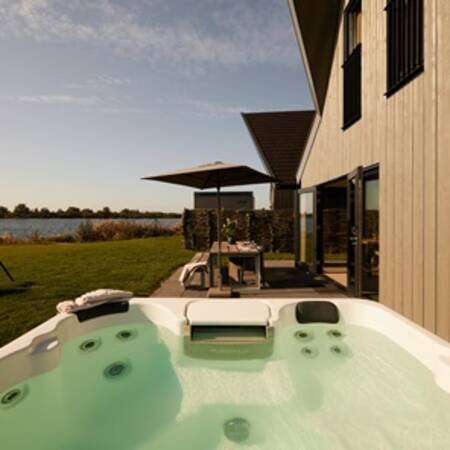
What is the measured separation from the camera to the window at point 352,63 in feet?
18.2

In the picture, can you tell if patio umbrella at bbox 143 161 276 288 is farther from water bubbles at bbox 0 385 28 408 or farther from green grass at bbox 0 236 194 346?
water bubbles at bbox 0 385 28 408

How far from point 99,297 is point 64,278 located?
4.30 meters

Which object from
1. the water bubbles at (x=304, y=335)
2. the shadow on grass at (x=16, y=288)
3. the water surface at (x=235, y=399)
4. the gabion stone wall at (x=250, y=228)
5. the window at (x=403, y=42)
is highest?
the window at (x=403, y=42)

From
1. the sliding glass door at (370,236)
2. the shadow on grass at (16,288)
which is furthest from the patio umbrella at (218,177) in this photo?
the shadow on grass at (16,288)

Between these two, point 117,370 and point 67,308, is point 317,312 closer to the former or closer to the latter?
point 117,370

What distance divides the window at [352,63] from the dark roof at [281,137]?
678 centimetres

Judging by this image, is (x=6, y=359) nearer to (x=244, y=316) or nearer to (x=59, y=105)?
(x=244, y=316)

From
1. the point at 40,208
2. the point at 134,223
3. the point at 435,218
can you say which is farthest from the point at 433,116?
the point at 40,208

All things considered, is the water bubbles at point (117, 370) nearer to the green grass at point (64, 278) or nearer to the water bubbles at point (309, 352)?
the green grass at point (64, 278)

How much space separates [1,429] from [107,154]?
11848 mm

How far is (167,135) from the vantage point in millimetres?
11484

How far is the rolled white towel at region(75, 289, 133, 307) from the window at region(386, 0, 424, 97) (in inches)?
186

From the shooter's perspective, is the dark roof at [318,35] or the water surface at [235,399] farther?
the dark roof at [318,35]

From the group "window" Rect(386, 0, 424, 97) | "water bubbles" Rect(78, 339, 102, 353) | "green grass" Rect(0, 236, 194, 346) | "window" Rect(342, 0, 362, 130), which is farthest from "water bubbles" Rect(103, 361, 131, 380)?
"window" Rect(342, 0, 362, 130)
